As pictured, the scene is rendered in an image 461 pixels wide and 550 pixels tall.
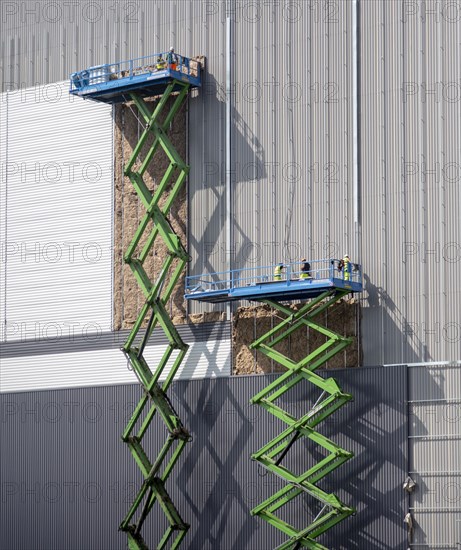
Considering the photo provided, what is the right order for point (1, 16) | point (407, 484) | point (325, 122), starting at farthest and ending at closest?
1. point (1, 16)
2. point (325, 122)
3. point (407, 484)

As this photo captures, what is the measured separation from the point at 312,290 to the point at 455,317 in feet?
17.5

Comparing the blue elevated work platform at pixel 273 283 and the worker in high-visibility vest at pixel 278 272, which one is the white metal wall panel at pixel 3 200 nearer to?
the blue elevated work platform at pixel 273 283

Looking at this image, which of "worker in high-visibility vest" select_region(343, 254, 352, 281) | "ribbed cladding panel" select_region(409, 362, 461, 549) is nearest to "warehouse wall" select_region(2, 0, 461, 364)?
"ribbed cladding panel" select_region(409, 362, 461, 549)

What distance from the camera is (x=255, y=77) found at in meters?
52.7

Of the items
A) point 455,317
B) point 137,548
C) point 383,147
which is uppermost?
point 383,147

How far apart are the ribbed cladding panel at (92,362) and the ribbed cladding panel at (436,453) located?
29.1ft

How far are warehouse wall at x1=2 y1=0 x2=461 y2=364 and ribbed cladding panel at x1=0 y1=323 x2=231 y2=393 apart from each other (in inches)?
142

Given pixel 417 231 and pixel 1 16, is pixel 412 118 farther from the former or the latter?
pixel 1 16

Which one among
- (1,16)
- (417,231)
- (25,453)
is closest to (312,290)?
(417,231)

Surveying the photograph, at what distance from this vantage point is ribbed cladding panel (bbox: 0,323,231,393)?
52.3 metres

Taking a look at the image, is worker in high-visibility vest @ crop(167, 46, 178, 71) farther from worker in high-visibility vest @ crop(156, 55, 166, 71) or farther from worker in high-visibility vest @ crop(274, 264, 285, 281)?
worker in high-visibility vest @ crop(274, 264, 285, 281)

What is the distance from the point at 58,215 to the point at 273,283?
47.3ft

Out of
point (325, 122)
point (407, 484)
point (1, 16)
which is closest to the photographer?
point (407, 484)

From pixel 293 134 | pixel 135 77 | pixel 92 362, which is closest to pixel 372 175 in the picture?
pixel 293 134
